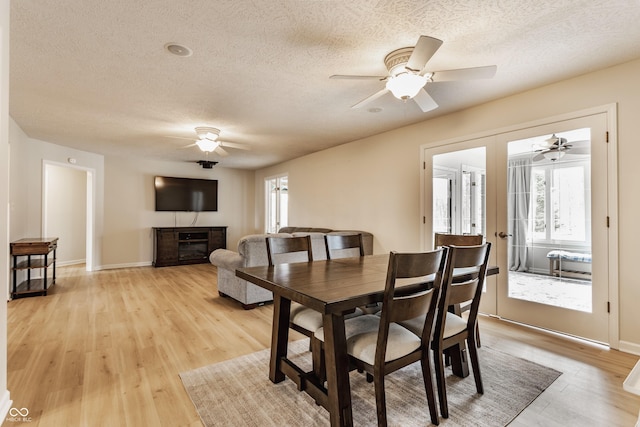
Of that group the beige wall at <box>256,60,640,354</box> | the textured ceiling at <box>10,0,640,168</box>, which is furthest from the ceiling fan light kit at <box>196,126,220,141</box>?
the beige wall at <box>256,60,640,354</box>

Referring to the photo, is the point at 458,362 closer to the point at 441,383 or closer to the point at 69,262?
the point at 441,383

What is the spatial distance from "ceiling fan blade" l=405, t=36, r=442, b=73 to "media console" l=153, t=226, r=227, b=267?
6.35 m

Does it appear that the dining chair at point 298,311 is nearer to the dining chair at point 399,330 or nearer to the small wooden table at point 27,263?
the dining chair at point 399,330

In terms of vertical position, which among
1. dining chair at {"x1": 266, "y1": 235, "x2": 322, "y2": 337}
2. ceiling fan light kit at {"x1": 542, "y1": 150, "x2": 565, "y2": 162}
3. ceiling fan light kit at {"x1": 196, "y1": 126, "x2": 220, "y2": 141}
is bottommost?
dining chair at {"x1": 266, "y1": 235, "x2": 322, "y2": 337}

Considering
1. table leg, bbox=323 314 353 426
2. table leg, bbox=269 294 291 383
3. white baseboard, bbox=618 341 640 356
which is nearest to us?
table leg, bbox=323 314 353 426

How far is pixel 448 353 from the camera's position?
2.32 metres

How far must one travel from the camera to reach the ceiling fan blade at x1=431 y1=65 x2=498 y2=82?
6.96ft

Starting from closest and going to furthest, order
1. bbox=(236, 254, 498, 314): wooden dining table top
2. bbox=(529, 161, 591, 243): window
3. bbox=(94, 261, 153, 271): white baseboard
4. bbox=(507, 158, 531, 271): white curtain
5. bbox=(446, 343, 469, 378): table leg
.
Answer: bbox=(236, 254, 498, 314): wooden dining table top → bbox=(446, 343, 469, 378): table leg → bbox=(529, 161, 591, 243): window → bbox=(507, 158, 531, 271): white curtain → bbox=(94, 261, 153, 271): white baseboard

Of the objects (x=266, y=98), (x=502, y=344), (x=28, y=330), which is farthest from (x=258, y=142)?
(x=502, y=344)

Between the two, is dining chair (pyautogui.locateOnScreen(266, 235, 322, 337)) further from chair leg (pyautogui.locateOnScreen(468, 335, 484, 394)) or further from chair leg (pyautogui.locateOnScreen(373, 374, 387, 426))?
chair leg (pyautogui.locateOnScreen(468, 335, 484, 394))

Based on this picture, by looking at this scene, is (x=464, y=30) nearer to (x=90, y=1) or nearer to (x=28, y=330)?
(x=90, y=1)

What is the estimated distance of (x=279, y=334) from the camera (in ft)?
6.88

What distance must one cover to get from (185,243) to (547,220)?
679cm

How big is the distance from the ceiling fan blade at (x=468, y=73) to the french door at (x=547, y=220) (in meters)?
1.37
